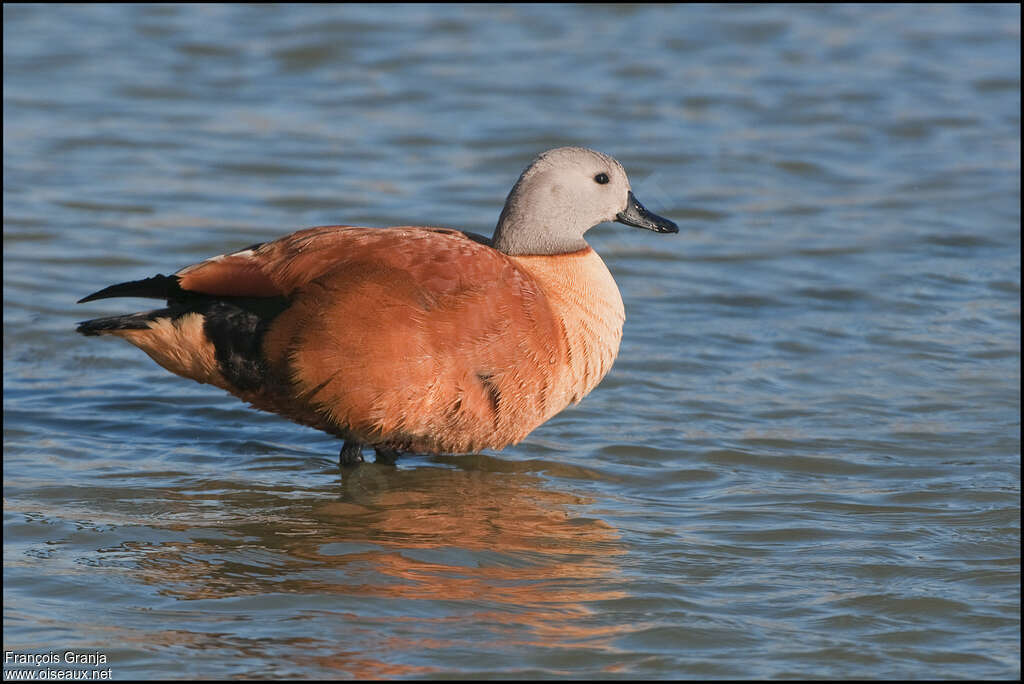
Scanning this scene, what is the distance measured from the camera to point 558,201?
6.67 metres

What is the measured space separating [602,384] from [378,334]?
6.52 ft

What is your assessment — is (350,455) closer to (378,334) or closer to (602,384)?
(378,334)

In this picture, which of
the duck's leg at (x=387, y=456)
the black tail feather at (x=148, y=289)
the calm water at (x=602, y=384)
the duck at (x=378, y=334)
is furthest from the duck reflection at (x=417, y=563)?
the black tail feather at (x=148, y=289)

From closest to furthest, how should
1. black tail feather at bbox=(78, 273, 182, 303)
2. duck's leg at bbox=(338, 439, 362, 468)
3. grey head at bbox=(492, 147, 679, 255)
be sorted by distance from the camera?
black tail feather at bbox=(78, 273, 182, 303) → duck's leg at bbox=(338, 439, 362, 468) → grey head at bbox=(492, 147, 679, 255)

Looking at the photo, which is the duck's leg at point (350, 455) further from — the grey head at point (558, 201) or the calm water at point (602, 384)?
the grey head at point (558, 201)

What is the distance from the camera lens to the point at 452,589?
5184 millimetres

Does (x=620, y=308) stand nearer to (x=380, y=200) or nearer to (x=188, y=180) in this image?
(x=380, y=200)

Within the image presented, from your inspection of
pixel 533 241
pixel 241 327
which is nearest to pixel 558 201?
pixel 533 241

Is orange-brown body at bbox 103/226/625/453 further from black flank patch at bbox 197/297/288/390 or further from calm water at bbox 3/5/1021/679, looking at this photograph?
calm water at bbox 3/5/1021/679

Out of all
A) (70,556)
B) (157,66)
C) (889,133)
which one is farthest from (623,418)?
(157,66)

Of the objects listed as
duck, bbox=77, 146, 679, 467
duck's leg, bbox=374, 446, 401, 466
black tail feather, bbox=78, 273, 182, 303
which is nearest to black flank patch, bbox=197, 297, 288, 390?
duck, bbox=77, 146, 679, 467

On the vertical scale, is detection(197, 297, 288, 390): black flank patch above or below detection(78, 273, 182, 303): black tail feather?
below

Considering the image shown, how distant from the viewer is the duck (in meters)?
5.94

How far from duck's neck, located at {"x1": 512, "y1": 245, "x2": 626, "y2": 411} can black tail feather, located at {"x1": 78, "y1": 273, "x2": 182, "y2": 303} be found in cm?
147
